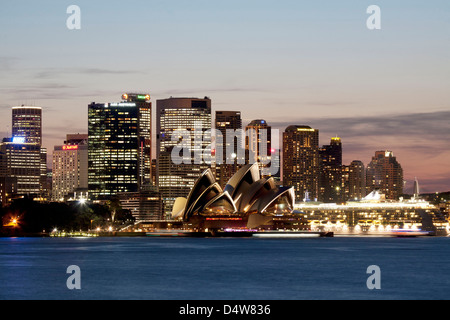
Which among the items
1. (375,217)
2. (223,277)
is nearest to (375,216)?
(375,217)

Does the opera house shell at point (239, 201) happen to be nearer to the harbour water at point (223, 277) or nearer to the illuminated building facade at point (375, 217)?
the illuminated building facade at point (375, 217)

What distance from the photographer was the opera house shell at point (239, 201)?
509 ft

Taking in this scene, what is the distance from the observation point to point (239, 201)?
521 feet

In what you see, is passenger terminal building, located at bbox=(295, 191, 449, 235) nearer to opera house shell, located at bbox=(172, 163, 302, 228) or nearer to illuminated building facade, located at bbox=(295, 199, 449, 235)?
illuminated building facade, located at bbox=(295, 199, 449, 235)

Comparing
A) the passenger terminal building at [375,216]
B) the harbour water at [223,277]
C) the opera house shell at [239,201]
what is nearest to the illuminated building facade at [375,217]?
the passenger terminal building at [375,216]

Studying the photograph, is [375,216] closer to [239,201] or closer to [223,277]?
[239,201]

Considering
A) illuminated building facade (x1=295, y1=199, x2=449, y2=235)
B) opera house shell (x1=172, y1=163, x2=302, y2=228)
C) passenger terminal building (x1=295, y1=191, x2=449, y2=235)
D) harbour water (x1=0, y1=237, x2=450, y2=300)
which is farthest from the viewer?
passenger terminal building (x1=295, y1=191, x2=449, y2=235)

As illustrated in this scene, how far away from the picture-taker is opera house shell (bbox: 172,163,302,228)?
155 meters

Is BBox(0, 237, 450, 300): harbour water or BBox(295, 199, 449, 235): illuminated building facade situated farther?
BBox(295, 199, 449, 235): illuminated building facade

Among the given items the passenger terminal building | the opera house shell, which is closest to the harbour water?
the opera house shell

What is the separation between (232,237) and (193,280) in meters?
113

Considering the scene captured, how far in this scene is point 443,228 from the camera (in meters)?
179
